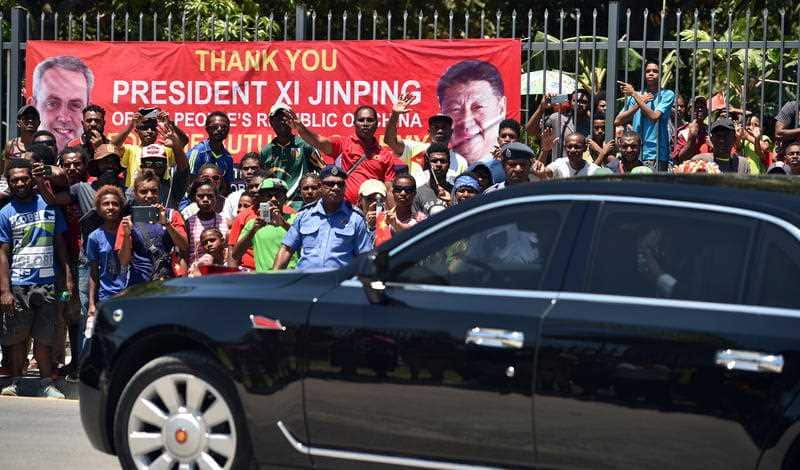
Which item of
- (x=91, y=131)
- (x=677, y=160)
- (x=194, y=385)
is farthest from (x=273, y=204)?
(x=194, y=385)

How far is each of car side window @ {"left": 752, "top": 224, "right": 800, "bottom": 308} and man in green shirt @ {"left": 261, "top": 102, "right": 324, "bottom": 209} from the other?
777 cm

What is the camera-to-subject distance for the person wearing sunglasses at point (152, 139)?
1287 centimetres

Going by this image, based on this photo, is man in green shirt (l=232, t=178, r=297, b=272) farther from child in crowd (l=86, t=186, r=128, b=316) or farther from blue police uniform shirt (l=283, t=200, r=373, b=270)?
child in crowd (l=86, t=186, r=128, b=316)

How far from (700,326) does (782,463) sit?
22.4 inches

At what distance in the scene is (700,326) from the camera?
5.45m

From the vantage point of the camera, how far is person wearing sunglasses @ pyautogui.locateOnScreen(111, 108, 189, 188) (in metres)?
12.9

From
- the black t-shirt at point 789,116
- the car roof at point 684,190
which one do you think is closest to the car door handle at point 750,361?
the car roof at point 684,190

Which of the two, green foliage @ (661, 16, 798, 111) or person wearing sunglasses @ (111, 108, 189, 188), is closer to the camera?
person wearing sunglasses @ (111, 108, 189, 188)

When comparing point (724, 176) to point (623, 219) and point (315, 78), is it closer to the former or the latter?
point (623, 219)

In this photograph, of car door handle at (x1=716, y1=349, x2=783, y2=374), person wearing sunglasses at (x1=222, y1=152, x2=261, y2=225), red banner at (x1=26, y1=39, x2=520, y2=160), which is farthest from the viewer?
red banner at (x1=26, y1=39, x2=520, y2=160)

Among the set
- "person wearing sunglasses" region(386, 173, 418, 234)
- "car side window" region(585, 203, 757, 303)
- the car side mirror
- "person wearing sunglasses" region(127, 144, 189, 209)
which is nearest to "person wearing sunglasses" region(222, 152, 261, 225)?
"person wearing sunglasses" region(127, 144, 189, 209)

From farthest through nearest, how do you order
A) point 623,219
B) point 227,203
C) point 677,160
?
point 677,160 < point 227,203 < point 623,219

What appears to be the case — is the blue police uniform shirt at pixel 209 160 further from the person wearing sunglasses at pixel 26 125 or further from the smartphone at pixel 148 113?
the person wearing sunglasses at pixel 26 125

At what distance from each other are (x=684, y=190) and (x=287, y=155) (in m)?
7.57
